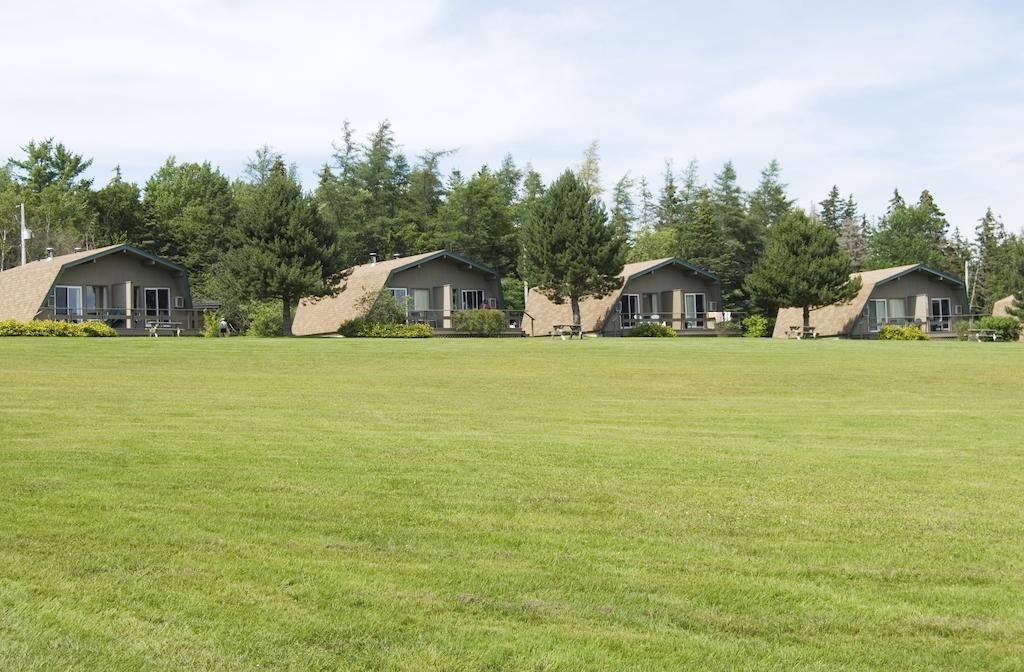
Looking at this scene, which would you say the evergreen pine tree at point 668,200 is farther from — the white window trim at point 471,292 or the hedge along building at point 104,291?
the hedge along building at point 104,291

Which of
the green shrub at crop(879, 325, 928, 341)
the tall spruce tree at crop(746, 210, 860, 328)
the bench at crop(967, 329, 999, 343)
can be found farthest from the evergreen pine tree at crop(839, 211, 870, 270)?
the green shrub at crop(879, 325, 928, 341)

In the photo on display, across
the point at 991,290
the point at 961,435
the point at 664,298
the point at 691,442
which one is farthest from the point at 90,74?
the point at 991,290

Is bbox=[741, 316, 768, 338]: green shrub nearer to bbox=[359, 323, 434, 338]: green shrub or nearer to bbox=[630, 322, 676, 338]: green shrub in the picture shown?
bbox=[630, 322, 676, 338]: green shrub

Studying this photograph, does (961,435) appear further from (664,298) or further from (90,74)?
(664,298)

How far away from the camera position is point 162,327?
43500 millimetres

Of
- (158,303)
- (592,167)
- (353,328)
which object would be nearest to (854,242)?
(592,167)

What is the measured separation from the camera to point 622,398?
61.4 feet

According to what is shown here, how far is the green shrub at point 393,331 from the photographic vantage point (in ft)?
137

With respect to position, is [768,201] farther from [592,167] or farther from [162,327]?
[162,327]

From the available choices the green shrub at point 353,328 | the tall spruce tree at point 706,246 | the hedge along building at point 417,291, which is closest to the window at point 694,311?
the hedge along building at point 417,291

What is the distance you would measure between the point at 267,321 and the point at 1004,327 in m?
34.9

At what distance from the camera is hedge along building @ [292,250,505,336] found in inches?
1859

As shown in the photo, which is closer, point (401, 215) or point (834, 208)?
point (401, 215)

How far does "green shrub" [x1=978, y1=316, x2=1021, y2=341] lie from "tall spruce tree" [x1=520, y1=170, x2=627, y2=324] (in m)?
18.2
